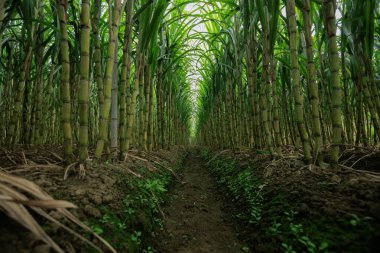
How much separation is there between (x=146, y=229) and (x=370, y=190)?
121 centimetres

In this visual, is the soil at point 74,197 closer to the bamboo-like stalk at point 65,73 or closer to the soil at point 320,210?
the bamboo-like stalk at point 65,73

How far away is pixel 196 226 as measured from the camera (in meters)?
1.86

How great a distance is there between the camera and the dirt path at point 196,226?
4.99 feet

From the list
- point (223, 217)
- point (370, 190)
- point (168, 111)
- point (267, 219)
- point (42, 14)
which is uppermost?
point (42, 14)

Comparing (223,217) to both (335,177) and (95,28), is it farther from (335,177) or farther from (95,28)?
(95,28)

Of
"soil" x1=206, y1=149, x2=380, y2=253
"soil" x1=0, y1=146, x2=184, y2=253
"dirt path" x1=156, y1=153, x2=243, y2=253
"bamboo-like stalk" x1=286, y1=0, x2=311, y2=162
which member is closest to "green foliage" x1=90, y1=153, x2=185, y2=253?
"soil" x1=0, y1=146, x2=184, y2=253

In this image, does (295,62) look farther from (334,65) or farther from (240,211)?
(240,211)

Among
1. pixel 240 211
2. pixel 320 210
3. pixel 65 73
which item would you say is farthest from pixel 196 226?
pixel 65 73

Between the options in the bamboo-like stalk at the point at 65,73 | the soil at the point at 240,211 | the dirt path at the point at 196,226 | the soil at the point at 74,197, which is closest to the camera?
the soil at the point at 74,197

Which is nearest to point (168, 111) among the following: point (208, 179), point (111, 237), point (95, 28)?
point (208, 179)

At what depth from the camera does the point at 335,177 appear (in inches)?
63.2

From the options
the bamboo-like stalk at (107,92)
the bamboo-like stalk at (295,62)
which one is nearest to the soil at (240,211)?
the bamboo-like stalk at (107,92)

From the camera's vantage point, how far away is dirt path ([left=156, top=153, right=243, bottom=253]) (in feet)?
4.99

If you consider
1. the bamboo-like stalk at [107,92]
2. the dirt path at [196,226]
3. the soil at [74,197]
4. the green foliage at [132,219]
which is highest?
the bamboo-like stalk at [107,92]
